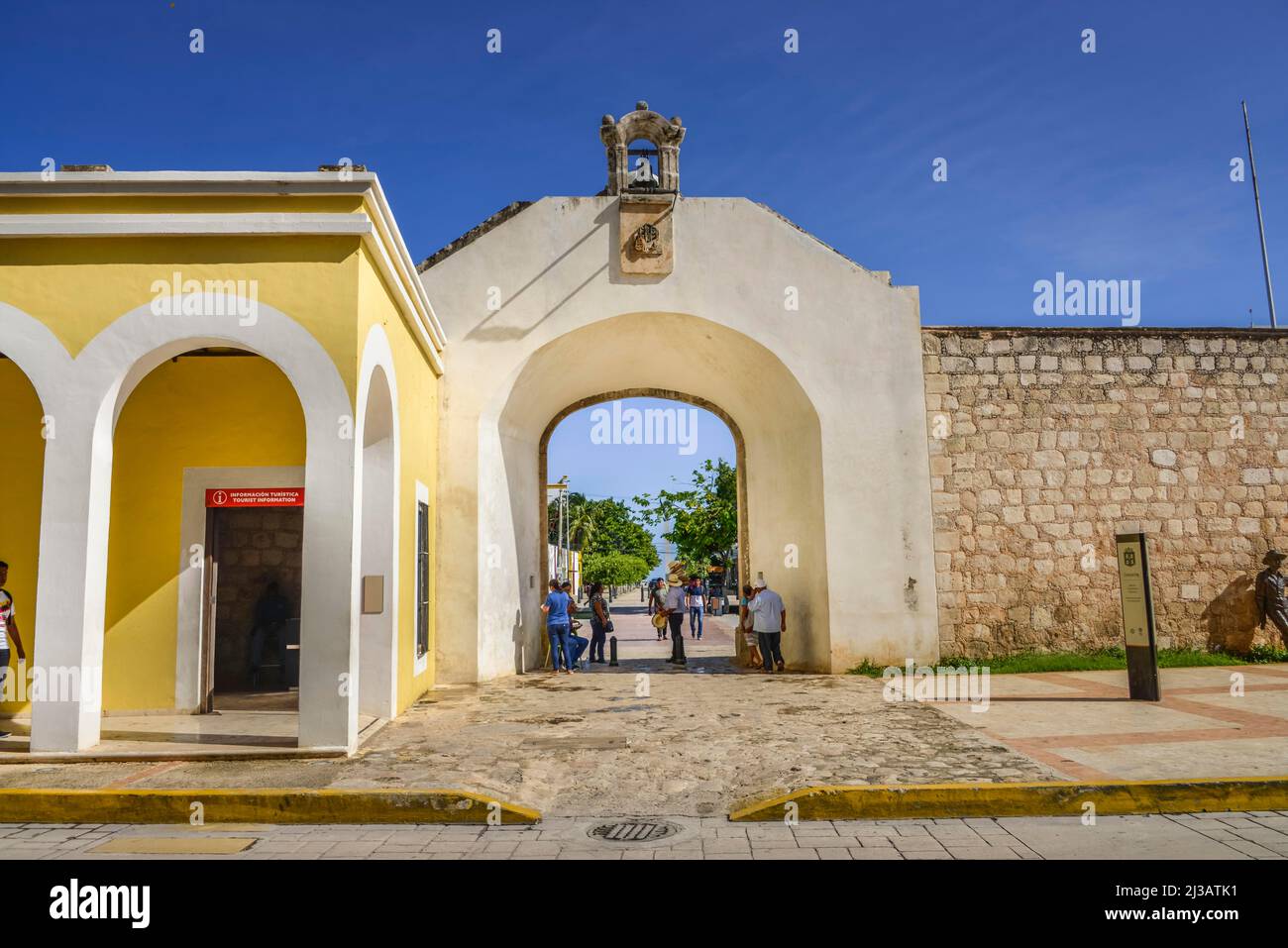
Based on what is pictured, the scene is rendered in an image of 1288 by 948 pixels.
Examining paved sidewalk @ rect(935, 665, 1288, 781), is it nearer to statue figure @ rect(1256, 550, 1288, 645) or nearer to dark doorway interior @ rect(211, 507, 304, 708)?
statue figure @ rect(1256, 550, 1288, 645)

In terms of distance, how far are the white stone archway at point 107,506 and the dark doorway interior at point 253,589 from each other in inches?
168

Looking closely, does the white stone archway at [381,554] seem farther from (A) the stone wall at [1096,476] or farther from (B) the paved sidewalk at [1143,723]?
(A) the stone wall at [1096,476]

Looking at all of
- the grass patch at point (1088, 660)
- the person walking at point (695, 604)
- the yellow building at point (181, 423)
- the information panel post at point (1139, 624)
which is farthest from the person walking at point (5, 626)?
the person walking at point (695, 604)

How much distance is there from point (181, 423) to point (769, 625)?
819 cm

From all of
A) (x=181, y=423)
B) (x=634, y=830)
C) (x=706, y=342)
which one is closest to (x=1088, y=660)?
(x=706, y=342)

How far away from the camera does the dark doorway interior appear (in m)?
11.5

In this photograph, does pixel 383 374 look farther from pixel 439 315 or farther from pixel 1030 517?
pixel 1030 517

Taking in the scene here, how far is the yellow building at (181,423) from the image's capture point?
7.12 meters

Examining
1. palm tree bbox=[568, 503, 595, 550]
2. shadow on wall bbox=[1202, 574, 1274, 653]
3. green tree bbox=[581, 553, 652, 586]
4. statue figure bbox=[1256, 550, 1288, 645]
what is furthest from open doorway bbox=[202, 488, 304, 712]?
palm tree bbox=[568, 503, 595, 550]

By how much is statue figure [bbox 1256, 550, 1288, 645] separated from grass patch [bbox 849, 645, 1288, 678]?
507mm

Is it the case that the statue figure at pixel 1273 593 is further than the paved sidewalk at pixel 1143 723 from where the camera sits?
Yes

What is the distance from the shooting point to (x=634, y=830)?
5227 millimetres

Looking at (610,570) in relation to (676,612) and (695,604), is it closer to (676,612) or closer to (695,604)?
(695,604)

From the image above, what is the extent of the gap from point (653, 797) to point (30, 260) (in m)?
7.04
